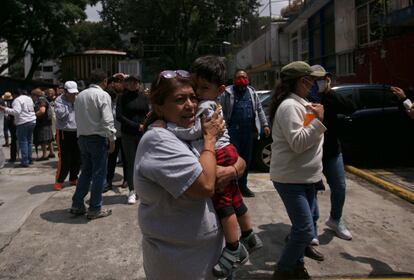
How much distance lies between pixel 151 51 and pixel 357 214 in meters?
39.2

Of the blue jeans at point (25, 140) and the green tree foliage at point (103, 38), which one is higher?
the green tree foliage at point (103, 38)

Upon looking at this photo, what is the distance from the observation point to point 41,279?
4.13 m

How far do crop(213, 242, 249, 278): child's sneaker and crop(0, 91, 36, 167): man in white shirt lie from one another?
28.0ft

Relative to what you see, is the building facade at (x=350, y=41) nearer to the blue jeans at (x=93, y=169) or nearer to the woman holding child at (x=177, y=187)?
the blue jeans at (x=93, y=169)

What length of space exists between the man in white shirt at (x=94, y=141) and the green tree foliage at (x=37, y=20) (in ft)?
88.4

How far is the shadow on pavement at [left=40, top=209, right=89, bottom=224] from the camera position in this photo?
18.8 ft

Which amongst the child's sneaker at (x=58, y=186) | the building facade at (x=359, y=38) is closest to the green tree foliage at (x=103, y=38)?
the building facade at (x=359, y=38)

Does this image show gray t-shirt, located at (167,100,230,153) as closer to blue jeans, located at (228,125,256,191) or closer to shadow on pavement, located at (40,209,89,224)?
shadow on pavement, located at (40,209,89,224)

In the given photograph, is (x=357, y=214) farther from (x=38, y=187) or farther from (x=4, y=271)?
(x=38, y=187)

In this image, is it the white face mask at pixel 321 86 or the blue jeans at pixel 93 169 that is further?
the blue jeans at pixel 93 169

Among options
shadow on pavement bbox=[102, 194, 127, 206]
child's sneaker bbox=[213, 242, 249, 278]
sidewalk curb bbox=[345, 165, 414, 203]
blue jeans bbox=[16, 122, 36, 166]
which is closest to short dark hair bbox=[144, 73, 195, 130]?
child's sneaker bbox=[213, 242, 249, 278]

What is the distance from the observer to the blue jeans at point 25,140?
10085 millimetres

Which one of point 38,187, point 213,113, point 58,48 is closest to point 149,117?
point 213,113

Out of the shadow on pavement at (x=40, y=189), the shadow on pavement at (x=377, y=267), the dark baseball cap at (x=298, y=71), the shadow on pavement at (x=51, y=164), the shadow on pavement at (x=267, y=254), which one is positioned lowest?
the shadow on pavement at (x=377, y=267)
